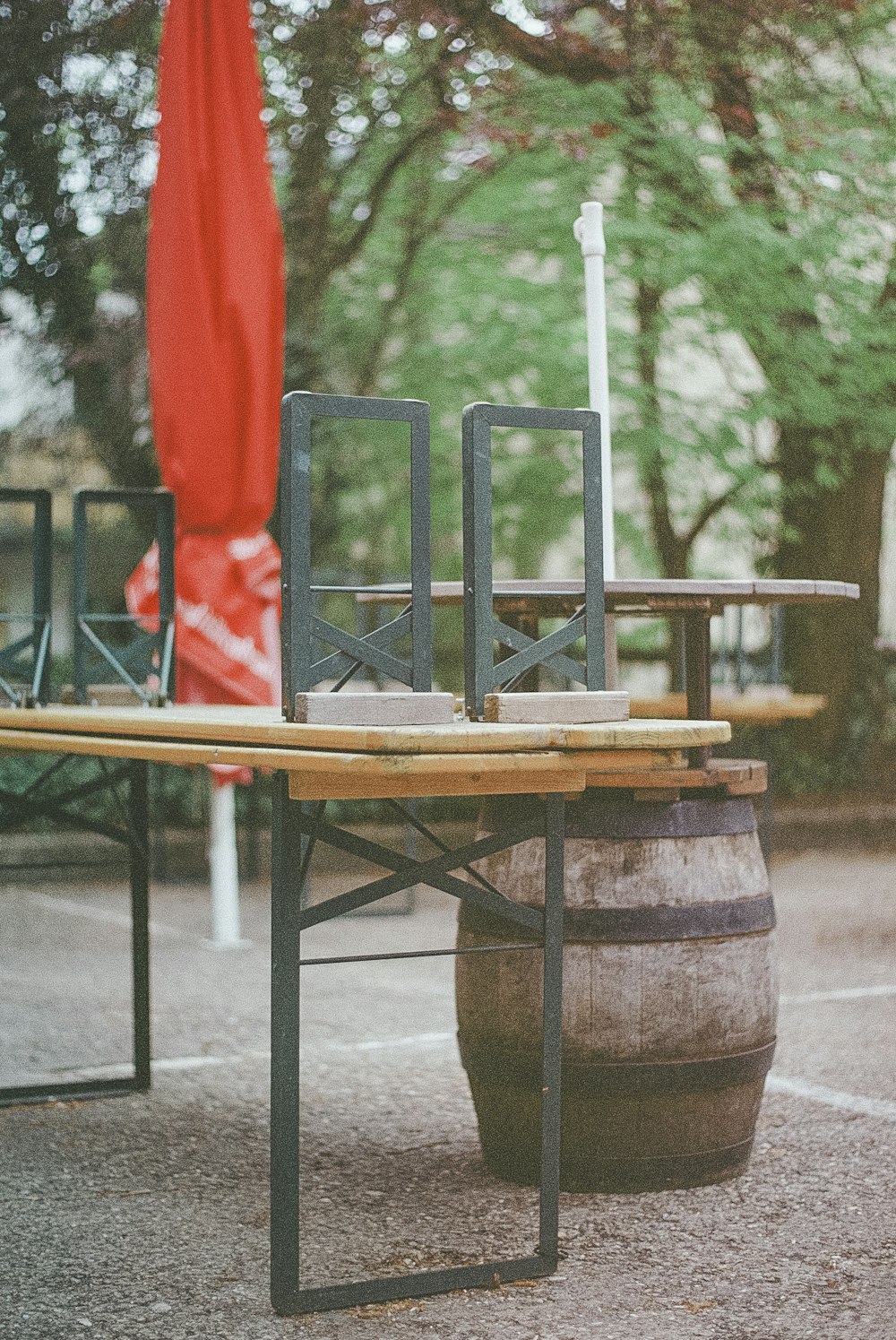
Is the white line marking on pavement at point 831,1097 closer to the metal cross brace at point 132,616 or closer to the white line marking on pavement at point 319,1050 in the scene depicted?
the white line marking on pavement at point 319,1050

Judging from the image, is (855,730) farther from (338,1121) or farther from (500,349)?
(338,1121)

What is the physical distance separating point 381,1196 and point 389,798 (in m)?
1.00

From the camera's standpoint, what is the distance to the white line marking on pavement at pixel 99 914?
7.78 meters

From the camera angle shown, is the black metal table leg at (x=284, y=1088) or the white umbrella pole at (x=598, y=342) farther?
the white umbrella pole at (x=598, y=342)

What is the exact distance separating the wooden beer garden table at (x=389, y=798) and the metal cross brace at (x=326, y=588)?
0.46ft

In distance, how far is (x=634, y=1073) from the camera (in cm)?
365

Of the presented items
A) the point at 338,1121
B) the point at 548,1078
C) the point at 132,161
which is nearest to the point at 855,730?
the point at 132,161

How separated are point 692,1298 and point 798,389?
26.4 feet

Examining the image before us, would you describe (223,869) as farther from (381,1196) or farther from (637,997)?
(637,997)

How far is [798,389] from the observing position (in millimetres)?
10453

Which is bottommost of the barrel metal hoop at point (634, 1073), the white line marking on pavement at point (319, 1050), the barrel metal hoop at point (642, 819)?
the white line marking on pavement at point (319, 1050)

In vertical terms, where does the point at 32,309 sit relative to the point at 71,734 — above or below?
above

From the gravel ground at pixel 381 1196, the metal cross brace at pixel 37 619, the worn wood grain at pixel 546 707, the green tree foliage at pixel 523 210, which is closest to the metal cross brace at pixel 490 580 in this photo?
the worn wood grain at pixel 546 707

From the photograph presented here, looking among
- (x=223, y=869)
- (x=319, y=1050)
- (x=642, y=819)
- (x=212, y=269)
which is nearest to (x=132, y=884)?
(x=319, y=1050)
